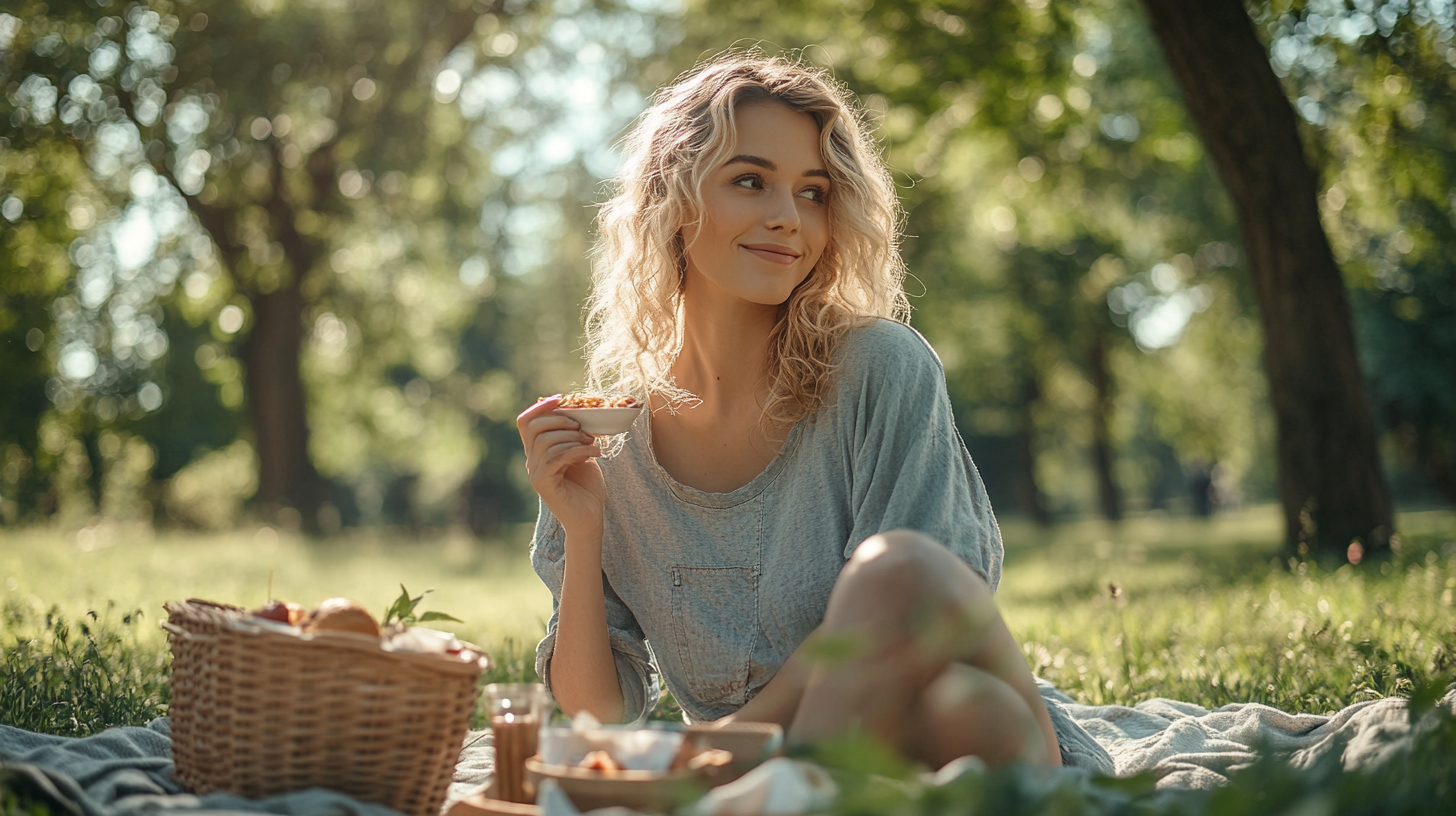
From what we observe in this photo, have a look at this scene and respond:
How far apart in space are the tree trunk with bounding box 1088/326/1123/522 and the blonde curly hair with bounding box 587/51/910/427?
2229 cm

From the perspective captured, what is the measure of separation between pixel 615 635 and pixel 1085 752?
4.56ft

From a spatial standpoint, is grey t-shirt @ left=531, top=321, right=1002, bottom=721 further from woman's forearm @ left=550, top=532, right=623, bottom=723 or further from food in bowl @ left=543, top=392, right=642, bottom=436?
food in bowl @ left=543, top=392, right=642, bottom=436

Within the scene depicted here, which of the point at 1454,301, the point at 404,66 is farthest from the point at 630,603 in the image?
the point at 1454,301

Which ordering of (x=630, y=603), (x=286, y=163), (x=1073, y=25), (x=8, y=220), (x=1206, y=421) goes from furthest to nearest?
(x=1206, y=421) < (x=286, y=163) < (x=8, y=220) < (x=1073, y=25) < (x=630, y=603)

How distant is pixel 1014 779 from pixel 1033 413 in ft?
90.0

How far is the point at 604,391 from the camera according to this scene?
3.84 m

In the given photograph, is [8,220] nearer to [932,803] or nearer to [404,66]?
[404,66]

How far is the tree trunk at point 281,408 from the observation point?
16.5m

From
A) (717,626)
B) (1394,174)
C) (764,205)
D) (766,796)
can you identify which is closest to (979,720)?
(766,796)

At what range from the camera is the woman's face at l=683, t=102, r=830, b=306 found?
131 inches

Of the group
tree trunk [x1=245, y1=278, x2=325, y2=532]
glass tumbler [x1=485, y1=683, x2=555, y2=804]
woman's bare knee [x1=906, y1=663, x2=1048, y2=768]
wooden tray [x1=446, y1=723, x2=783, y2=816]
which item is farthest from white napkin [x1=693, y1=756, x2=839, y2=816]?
tree trunk [x1=245, y1=278, x2=325, y2=532]

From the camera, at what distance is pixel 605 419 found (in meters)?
3.00

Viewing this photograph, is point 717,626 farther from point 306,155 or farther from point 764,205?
point 306,155

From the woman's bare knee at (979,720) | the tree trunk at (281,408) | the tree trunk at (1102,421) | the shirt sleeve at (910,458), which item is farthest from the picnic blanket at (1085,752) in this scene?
the tree trunk at (1102,421)
